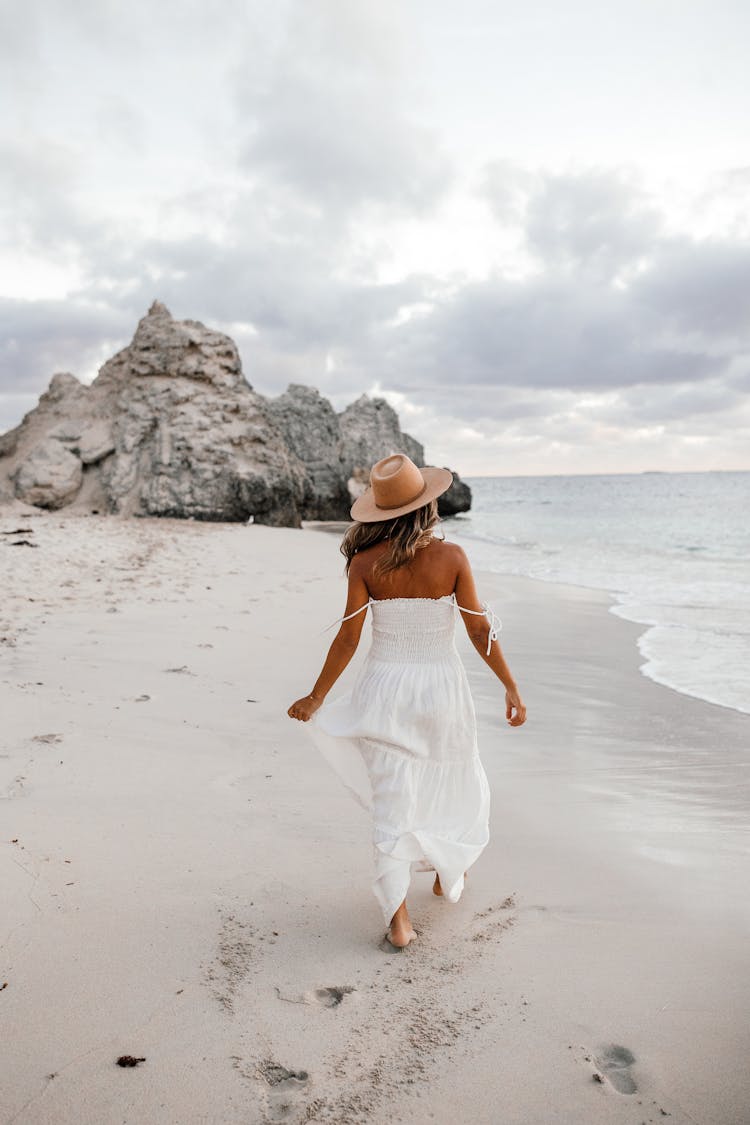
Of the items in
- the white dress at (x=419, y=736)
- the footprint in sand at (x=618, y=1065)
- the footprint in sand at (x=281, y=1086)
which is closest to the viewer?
the footprint in sand at (x=281, y=1086)

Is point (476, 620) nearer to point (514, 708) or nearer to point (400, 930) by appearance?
point (514, 708)

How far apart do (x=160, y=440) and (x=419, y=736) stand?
1449 centimetres

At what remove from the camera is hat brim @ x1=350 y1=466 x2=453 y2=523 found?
2.79 metres

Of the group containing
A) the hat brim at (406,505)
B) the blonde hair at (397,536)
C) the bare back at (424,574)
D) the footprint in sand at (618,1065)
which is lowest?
the footprint in sand at (618,1065)

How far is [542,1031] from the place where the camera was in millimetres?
2184

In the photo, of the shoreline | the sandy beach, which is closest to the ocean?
the shoreline

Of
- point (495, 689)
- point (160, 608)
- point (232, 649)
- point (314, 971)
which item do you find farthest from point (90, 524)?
point (314, 971)

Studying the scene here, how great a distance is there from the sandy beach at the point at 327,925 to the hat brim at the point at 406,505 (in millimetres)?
1416

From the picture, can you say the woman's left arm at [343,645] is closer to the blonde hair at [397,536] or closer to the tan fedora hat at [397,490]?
the blonde hair at [397,536]

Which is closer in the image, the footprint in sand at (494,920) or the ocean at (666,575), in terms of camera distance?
the footprint in sand at (494,920)

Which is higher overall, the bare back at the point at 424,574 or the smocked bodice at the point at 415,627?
the bare back at the point at 424,574

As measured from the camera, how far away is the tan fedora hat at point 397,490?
2787mm

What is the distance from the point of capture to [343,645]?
2857mm

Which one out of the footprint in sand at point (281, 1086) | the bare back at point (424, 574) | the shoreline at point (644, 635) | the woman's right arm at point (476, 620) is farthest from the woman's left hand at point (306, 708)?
the shoreline at point (644, 635)
